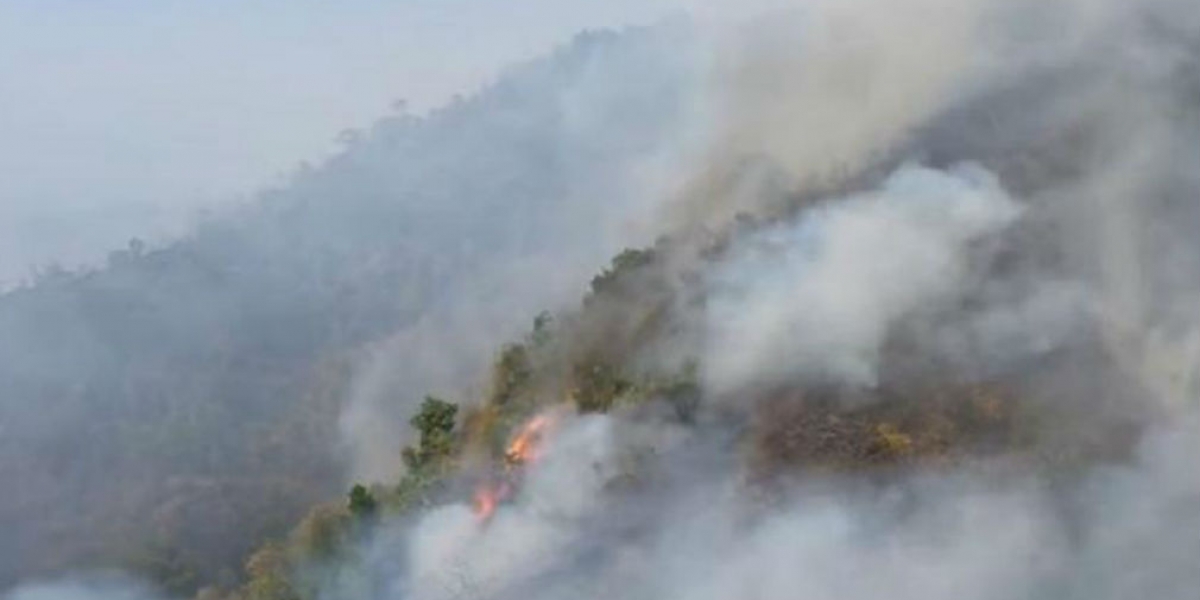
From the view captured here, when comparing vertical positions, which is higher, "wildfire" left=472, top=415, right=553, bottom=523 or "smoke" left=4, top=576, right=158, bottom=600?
"smoke" left=4, top=576, right=158, bottom=600

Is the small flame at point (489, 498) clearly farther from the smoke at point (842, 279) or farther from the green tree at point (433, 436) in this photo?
the green tree at point (433, 436)

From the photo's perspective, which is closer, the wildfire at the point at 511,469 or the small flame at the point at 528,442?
the wildfire at the point at 511,469

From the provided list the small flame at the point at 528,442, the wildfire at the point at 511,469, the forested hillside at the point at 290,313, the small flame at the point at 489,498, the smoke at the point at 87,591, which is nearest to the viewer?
the small flame at the point at 489,498

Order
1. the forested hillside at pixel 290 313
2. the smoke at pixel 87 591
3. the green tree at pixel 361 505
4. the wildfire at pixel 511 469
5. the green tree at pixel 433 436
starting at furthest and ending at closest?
the forested hillside at pixel 290 313 < the smoke at pixel 87 591 < the green tree at pixel 433 436 < the green tree at pixel 361 505 < the wildfire at pixel 511 469

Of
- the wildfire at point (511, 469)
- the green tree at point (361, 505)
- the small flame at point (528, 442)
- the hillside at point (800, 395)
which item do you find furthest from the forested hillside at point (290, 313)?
the wildfire at point (511, 469)

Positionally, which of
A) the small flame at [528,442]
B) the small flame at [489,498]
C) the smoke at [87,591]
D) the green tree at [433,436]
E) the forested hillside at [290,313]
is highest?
the forested hillside at [290,313]

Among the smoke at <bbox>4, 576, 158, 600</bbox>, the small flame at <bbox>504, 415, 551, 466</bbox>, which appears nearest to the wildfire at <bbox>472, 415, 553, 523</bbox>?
the small flame at <bbox>504, 415, 551, 466</bbox>

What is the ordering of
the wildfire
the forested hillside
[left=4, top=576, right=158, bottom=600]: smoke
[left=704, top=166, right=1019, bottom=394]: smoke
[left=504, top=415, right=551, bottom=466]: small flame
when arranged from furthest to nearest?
the forested hillside < [left=4, top=576, right=158, bottom=600]: smoke < [left=704, top=166, right=1019, bottom=394]: smoke < [left=504, top=415, right=551, bottom=466]: small flame < the wildfire

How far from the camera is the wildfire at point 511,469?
42.6 m

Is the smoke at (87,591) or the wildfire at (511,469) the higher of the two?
the smoke at (87,591)

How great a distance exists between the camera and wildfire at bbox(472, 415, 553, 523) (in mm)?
42625

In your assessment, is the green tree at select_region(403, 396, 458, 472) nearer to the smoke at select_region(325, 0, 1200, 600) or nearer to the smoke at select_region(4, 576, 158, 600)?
the smoke at select_region(325, 0, 1200, 600)

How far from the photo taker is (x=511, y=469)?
44375mm

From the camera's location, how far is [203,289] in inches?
5837
